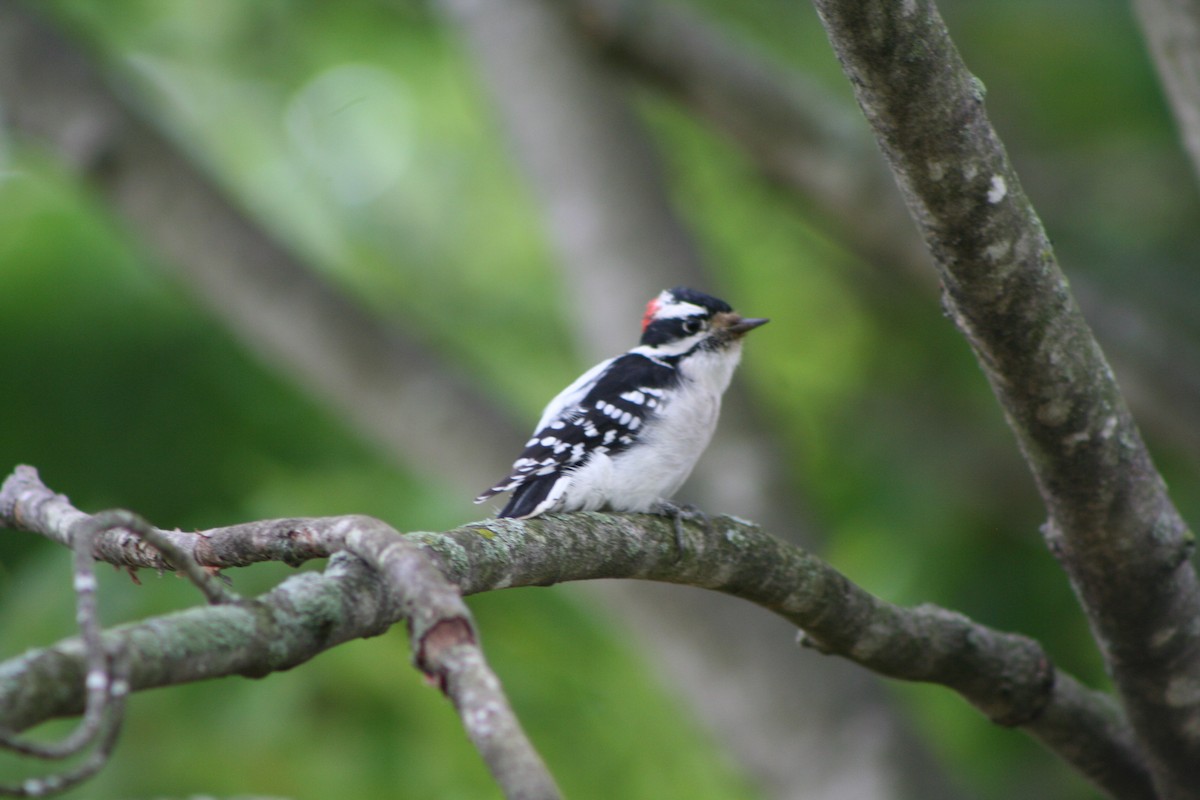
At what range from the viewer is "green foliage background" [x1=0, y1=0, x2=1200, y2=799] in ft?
21.1

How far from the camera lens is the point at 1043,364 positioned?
9.68 feet

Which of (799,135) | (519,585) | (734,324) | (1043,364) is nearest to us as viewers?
(519,585)

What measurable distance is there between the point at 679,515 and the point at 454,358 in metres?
5.38

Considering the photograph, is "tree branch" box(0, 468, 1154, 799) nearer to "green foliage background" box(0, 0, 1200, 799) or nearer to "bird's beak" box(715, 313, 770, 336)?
"bird's beak" box(715, 313, 770, 336)

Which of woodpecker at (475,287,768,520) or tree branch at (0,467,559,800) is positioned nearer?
tree branch at (0,467,559,800)

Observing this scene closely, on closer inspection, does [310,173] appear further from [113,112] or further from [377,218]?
[113,112]

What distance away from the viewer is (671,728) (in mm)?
8727

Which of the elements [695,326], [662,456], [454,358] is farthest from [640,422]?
[454,358]

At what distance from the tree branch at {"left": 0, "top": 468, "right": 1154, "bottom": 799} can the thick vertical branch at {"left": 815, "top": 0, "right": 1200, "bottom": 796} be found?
0.26m

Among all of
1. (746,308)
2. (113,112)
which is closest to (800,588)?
(113,112)

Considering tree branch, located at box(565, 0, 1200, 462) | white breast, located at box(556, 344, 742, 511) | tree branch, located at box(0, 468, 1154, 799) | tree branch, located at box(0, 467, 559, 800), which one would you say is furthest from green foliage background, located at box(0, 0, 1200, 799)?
tree branch, located at box(0, 467, 559, 800)

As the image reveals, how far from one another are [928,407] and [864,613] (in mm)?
6505

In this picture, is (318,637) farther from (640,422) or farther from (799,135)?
(799,135)

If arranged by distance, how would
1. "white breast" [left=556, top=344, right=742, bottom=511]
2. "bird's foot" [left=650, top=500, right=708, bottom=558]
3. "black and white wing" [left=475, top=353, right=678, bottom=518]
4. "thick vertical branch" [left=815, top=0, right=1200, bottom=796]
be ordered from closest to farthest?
"thick vertical branch" [left=815, top=0, right=1200, bottom=796] → "bird's foot" [left=650, top=500, right=708, bottom=558] → "black and white wing" [left=475, top=353, right=678, bottom=518] → "white breast" [left=556, top=344, right=742, bottom=511]
